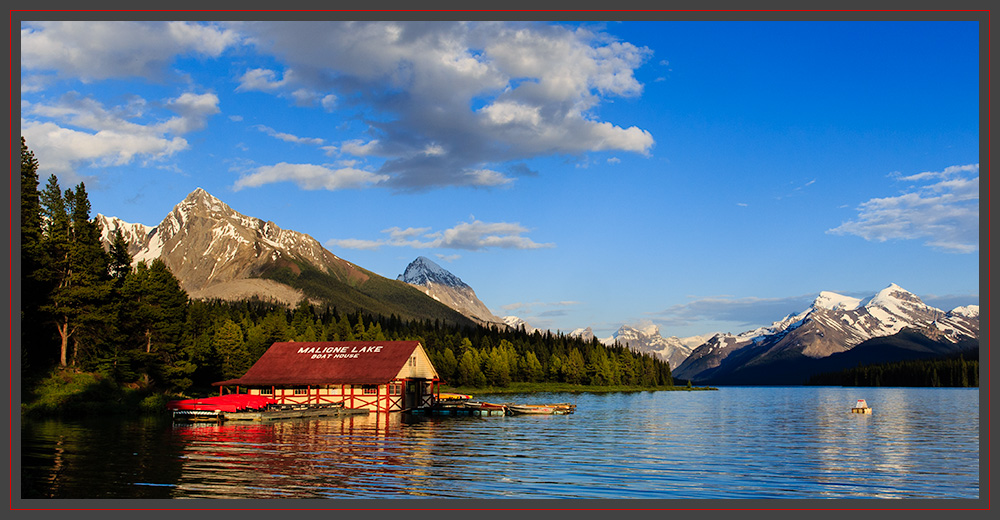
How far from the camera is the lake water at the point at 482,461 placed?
27.6 metres

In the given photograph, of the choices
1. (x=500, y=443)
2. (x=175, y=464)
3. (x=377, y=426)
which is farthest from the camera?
(x=377, y=426)

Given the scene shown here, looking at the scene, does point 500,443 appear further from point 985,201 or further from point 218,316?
point 218,316

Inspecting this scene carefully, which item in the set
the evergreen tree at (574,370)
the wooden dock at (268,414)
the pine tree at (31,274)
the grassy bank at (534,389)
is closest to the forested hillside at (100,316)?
the pine tree at (31,274)

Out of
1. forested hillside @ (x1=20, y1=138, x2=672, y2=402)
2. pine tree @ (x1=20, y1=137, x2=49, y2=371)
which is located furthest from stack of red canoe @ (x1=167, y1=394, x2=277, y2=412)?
pine tree @ (x1=20, y1=137, x2=49, y2=371)

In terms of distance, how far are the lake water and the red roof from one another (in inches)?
525

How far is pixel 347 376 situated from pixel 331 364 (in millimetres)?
3417

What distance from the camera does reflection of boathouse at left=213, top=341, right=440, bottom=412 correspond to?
250 ft

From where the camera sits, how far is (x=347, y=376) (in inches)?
3031

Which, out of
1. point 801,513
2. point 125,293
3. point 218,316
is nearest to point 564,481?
point 801,513

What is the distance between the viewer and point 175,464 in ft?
109

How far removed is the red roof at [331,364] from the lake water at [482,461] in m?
13.3

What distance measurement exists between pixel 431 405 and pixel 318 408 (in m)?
14.5

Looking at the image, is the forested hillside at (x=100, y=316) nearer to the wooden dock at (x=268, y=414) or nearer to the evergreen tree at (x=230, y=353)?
the evergreen tree at (x=230, y=353)

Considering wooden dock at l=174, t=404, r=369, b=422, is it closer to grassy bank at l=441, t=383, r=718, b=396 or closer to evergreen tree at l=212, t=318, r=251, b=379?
evergreen tree at l=212, t=318, r=251, b=379
